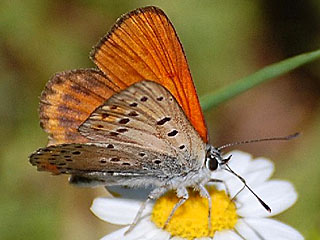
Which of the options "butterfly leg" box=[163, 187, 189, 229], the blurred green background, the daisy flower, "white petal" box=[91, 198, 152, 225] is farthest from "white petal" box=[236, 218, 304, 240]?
the blurred green background

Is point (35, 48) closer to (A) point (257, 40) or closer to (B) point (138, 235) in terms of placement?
(A) point (257, 40)

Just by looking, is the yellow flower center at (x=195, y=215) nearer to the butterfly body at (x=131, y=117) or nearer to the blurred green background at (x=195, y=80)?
the butterfly body at (x=131, y=117)

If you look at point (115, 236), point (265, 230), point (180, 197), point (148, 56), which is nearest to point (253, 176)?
point (265, 230)

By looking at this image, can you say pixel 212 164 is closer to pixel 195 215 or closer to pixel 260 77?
pixel 195 215

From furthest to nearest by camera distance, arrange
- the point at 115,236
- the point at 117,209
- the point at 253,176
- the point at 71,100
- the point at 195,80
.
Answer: the point at 195,80
the point at 253,176
the point at 117,209
the point at 115,236
the point at 71,100

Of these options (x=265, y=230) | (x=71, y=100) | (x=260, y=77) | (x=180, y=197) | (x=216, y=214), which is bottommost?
(x=265, y=230)
